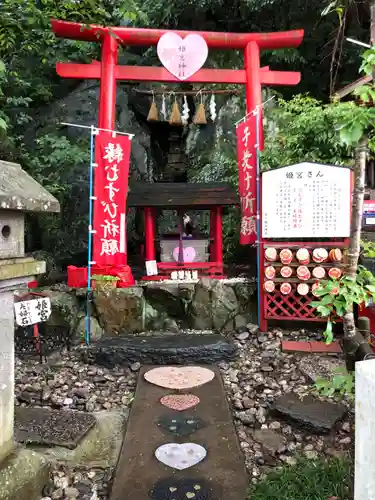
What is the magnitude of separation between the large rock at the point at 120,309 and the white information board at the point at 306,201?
9.29ft

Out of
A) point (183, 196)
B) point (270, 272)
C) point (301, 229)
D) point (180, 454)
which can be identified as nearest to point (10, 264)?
point (180, 454)

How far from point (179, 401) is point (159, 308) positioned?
3.24 metres

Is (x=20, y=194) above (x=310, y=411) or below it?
above

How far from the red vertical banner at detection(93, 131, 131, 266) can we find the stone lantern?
14.7ft

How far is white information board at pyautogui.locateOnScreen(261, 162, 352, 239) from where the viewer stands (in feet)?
23.4

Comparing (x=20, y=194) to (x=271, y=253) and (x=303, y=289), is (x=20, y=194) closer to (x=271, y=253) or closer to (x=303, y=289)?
(x=271, y=253)

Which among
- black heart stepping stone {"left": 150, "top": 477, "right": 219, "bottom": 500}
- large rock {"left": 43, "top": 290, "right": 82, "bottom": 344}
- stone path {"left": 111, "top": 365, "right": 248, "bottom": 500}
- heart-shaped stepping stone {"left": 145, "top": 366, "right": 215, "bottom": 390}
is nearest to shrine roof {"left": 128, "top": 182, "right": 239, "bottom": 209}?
large rock {"left": 43, "top": 290, "right": 82, "bottom": 344}

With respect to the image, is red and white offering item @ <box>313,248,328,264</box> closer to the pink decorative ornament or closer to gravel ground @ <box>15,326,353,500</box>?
gravel ground @ <box>15,326,353,500</box>

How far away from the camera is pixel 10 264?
9.70 feet

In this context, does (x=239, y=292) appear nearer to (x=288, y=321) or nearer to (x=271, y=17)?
(x=288, y=321)

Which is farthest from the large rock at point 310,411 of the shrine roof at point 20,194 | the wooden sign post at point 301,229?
the shrine roof at point 20,194

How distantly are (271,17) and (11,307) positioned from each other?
50.4 feet

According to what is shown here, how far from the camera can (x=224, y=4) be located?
49.5 feet

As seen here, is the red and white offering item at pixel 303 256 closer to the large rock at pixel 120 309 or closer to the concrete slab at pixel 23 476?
the large rock at pixel 120 309
